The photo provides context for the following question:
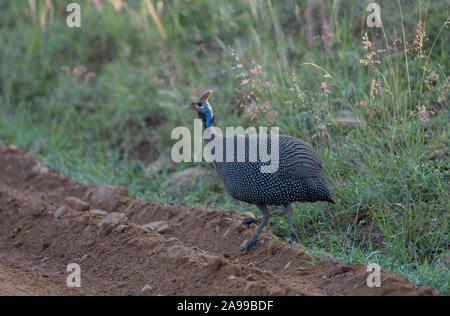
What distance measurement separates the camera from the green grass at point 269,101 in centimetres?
378

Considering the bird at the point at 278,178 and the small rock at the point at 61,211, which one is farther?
the small rock at the point at 61,211

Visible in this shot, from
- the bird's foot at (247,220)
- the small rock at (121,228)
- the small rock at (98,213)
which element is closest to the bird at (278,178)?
the bird's foot at (247,220)

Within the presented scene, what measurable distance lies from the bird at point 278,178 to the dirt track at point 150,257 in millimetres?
281

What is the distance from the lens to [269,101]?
453cm

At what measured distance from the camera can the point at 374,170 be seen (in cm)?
402

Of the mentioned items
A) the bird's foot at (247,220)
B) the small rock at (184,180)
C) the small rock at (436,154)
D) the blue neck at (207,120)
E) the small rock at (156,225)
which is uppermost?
the blue neck at (207,120)

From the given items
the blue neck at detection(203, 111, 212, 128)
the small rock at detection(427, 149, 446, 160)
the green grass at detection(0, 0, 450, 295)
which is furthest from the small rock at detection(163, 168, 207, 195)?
the small rock at detection(427, 149, 446, 160)

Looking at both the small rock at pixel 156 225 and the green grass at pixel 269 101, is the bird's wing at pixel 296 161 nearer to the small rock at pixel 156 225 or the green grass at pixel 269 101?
the green grass at pixel 269 101

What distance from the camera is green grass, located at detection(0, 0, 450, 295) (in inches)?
149

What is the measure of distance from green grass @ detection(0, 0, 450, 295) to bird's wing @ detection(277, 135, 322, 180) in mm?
322

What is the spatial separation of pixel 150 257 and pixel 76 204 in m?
1.53

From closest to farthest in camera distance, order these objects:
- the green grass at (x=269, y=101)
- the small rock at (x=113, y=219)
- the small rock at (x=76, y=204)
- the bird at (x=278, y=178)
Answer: the bird at (x=278, y=178), the green grass at (x=269, y=101), the small rock at (x=113, y=219), the small rock at (x=76, y=204)
